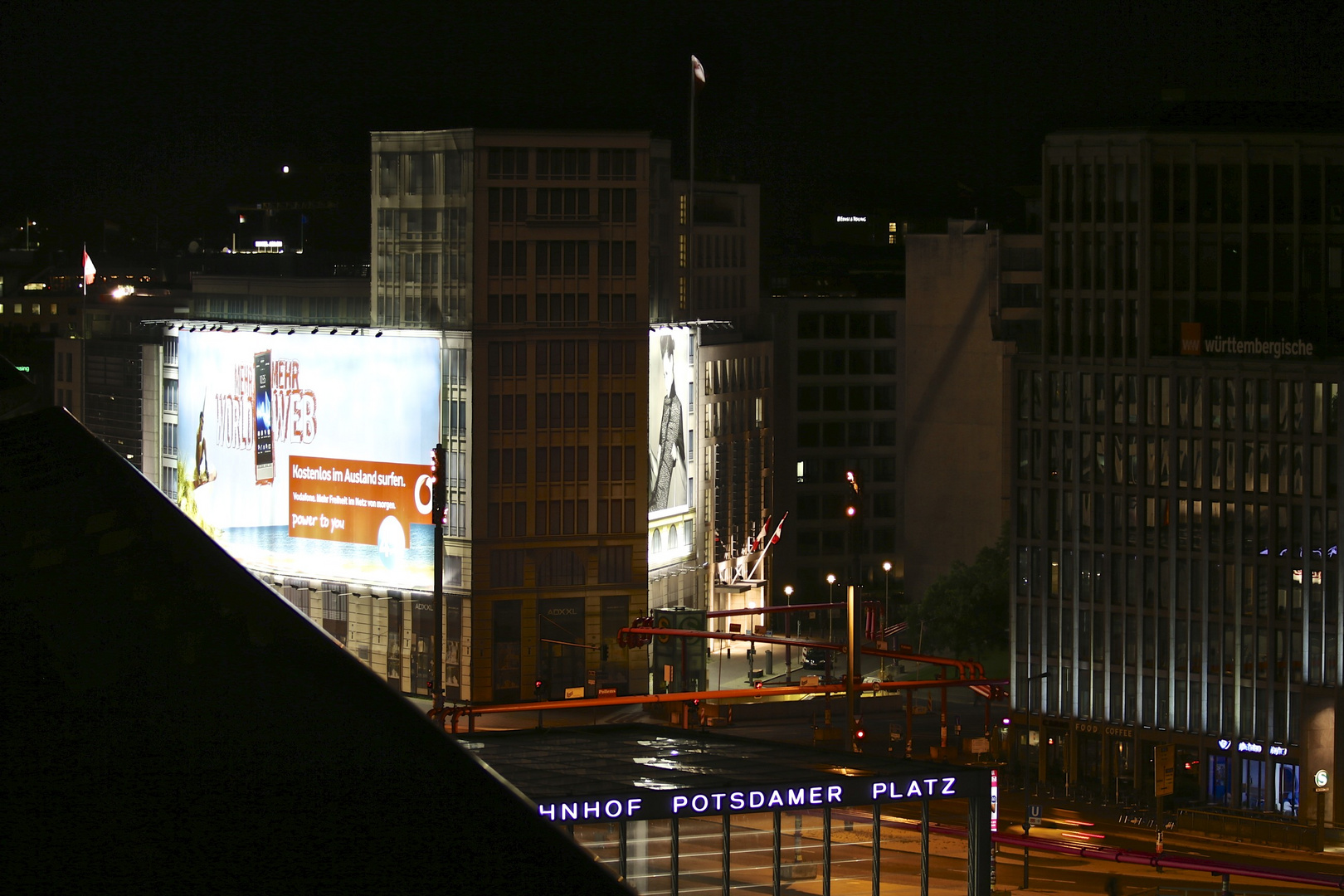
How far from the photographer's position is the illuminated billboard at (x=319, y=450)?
117m

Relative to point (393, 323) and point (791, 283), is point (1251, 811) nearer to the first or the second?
point (393, 323)

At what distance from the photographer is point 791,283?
18750 cm

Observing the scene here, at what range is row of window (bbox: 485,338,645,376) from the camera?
115m

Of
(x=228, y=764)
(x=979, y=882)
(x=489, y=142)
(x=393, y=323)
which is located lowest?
(x=979, y=882)

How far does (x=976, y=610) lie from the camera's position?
117688 millimetres

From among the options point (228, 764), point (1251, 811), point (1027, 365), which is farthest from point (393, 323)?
point (228, 764)

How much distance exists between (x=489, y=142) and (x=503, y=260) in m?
6.93

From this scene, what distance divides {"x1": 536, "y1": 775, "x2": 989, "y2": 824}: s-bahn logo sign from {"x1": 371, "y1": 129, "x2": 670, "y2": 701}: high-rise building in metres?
77.8

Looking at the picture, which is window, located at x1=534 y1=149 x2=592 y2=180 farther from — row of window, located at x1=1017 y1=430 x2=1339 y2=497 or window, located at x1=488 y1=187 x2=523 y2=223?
row of window, located at x1=1017 y1=430 x2=1339 y2=497

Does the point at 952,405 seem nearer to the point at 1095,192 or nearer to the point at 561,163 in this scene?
the point at 561,163

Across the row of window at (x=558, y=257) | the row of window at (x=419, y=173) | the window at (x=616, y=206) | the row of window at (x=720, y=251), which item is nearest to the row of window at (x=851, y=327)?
the row of window at (x=720, y=251)

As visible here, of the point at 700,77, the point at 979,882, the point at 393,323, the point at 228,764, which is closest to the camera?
the point at 228,764

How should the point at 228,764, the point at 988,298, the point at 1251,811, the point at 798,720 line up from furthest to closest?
1. the point at 988,298
2. the point at 798,720
3. the point at 1251,811
4. the point at 228,764

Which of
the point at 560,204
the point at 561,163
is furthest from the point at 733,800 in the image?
the point at 561,163
